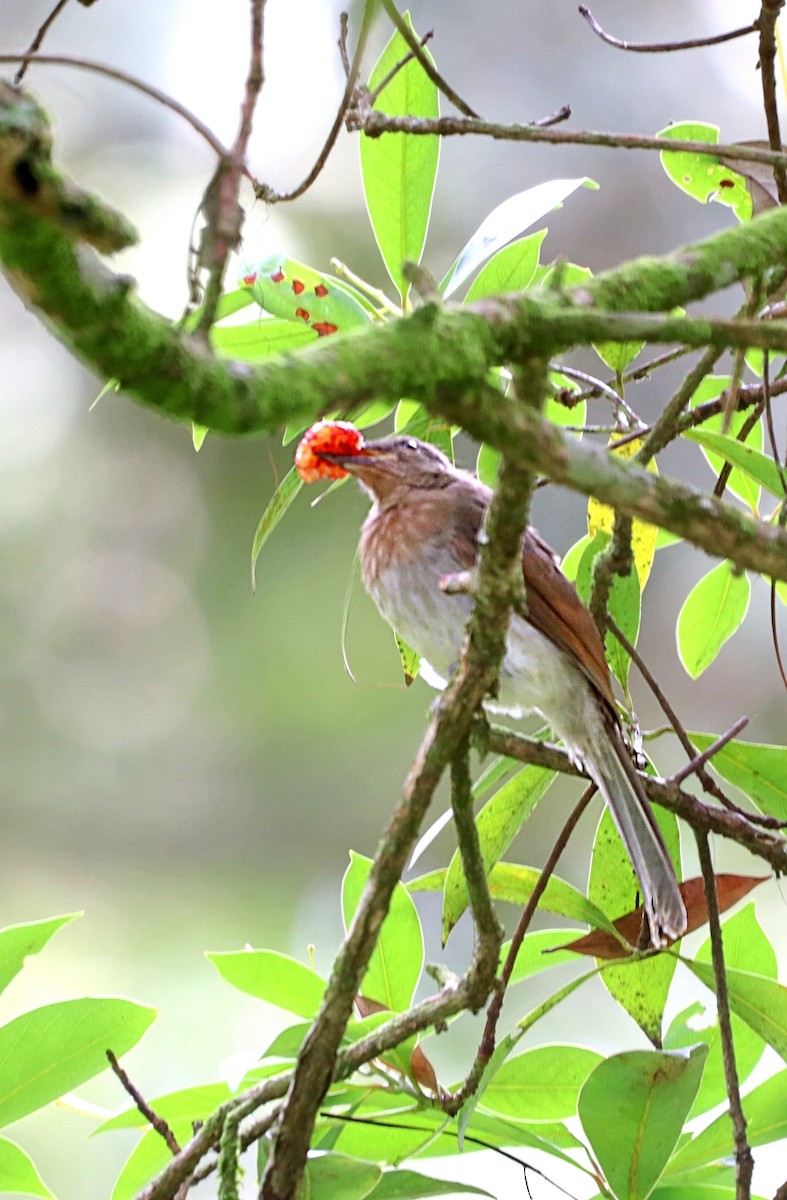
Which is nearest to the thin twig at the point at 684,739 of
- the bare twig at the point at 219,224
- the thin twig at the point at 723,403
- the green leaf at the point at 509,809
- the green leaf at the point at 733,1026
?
the green leaf at the point at 733,1026

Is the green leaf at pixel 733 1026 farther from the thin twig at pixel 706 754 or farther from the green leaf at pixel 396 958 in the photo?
the green leaf at pixel 396 958

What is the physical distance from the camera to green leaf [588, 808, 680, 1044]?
1.85m

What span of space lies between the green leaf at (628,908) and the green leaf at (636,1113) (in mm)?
164

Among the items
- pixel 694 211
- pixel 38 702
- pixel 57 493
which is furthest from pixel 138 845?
pixel 694 211

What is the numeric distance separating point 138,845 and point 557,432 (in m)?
5.27

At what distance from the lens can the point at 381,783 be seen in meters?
5.75

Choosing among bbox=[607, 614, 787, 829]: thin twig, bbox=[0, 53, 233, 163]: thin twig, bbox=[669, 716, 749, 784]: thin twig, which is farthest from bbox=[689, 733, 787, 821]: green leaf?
bbox=[0, 53, 233, 163]: thin twig

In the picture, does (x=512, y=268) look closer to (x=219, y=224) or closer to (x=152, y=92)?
(x=152, y=92)

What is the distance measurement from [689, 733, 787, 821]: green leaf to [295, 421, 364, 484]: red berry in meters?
0.79

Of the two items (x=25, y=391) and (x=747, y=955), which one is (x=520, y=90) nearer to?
(x=25, y=391)

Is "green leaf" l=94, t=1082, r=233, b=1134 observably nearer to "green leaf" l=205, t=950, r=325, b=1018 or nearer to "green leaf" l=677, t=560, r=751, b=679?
"green leaf" l=205, t=950, r=325, b=1018

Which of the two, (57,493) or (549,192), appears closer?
(549,192)

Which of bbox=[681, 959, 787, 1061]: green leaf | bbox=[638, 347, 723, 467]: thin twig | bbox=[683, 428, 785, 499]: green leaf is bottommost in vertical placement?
bbox=[681, 959, 787, 1061]: green leaf

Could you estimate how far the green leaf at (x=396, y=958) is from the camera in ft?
6.26
